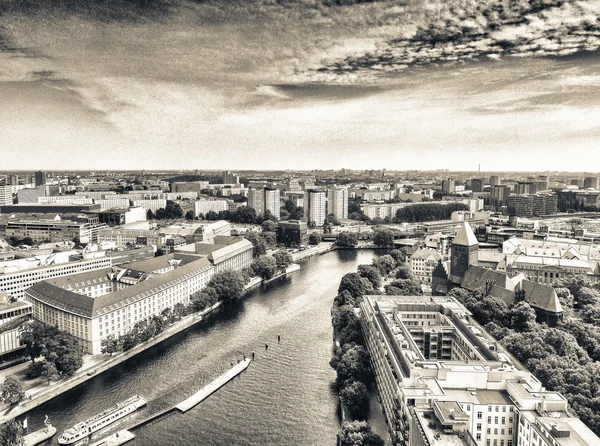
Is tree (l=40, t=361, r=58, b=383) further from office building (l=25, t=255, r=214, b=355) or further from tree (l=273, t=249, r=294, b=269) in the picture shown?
tree (l=273, t=249, r=294, b=269)

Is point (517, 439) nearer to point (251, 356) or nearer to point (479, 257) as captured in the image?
point (251, 356)

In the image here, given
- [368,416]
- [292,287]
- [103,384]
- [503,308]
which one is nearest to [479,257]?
[503,308]

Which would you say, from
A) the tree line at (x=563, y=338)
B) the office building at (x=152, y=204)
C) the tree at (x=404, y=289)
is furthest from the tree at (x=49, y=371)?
the office building at (x=152, y=204)

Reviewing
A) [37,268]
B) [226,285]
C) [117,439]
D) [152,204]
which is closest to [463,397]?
[117,439]

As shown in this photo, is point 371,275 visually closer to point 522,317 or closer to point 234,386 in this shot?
point 522,317

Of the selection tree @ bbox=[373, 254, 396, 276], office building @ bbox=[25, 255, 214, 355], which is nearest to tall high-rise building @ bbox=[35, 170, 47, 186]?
office building @ bbox=[25, 255, 214, 355]

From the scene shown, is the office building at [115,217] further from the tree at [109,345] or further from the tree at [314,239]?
the tree at [109,345]
